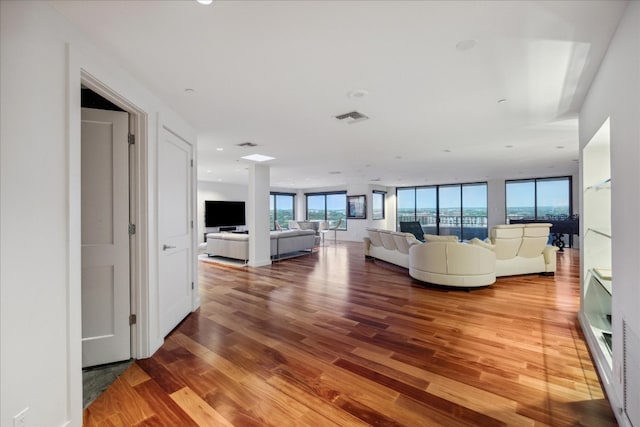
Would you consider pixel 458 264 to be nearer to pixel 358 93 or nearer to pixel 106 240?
pixel 358 93

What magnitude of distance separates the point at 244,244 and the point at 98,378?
4761 mm

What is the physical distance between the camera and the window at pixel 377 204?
38.3ft

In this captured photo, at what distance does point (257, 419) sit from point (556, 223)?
9894 millimetres

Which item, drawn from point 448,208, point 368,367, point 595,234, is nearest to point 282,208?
point 448,208

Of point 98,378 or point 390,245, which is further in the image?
point 390,245

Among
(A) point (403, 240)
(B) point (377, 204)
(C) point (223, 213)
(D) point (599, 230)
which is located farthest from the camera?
(B) point (377, 204)

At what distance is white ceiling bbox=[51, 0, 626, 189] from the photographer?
5.28 ft

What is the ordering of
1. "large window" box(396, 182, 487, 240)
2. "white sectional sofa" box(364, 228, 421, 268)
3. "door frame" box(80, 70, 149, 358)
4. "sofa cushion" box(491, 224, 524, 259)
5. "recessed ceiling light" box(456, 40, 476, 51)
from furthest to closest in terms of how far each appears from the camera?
"large window" box(396, 182, 487, 240) < "white sectional sofa" box(364, 228, 421, 268) < "sofa cushion" box(491, 224, 524, 259) < "door frame" box(80, 70, 149, 358) < "recessed ceiling light" box(456, 40, 476, 51)

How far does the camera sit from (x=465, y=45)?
192 centimetres

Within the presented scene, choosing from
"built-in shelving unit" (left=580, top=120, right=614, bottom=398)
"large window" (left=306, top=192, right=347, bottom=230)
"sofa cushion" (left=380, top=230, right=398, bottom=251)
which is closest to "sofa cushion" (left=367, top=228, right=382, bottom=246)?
"sofa cushion" (left=380, top=230, right=398, bottom=251)

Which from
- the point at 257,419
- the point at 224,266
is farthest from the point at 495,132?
the point at 224,266

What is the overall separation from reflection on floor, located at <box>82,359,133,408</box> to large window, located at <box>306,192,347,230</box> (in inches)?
404

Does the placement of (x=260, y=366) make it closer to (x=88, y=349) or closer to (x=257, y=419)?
(x=257, y=419)

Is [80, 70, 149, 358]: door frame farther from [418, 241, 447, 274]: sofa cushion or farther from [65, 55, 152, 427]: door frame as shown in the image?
[418, 241, 447, 274]: sofa cushion
